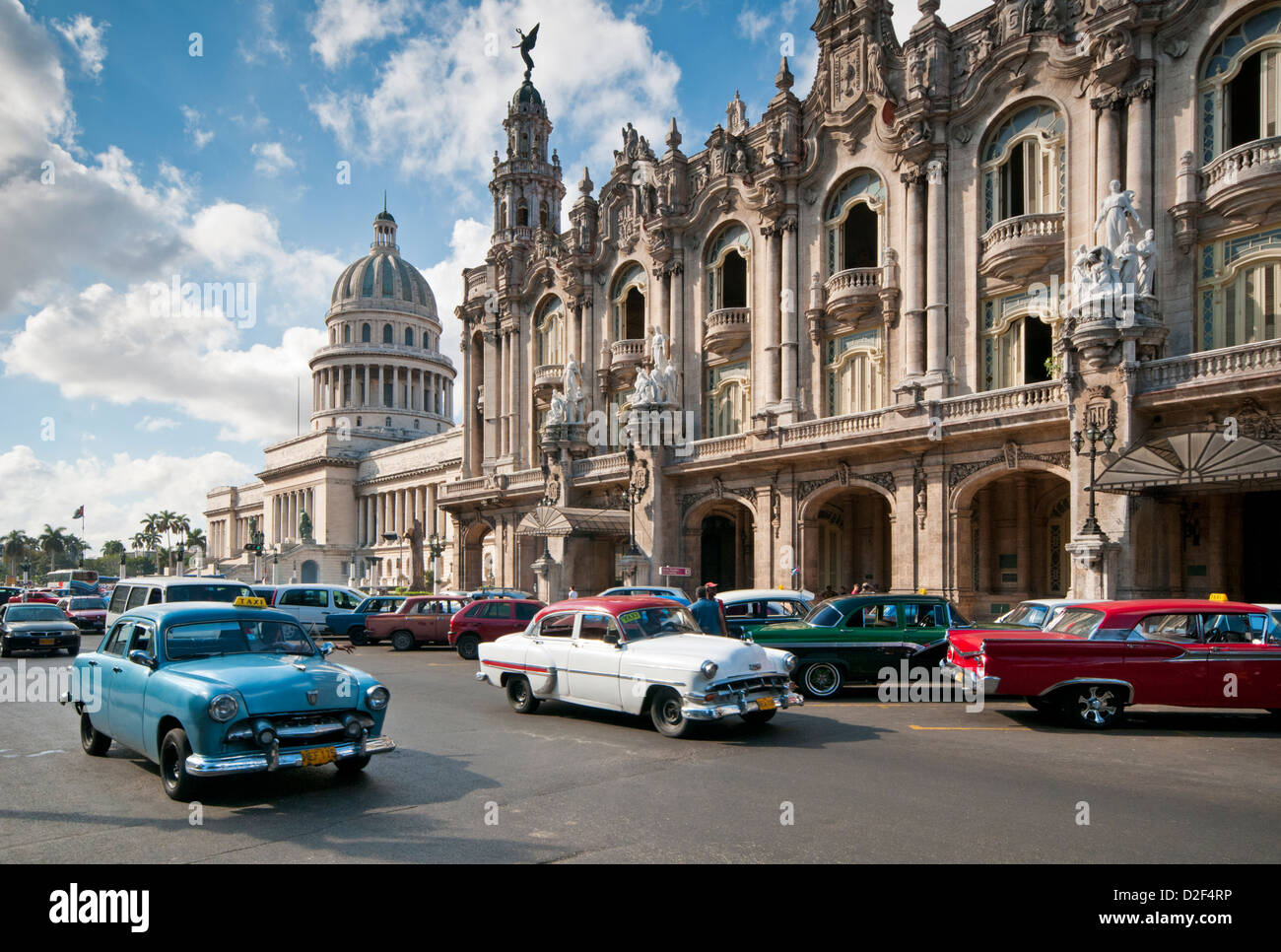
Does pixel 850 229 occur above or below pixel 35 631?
above

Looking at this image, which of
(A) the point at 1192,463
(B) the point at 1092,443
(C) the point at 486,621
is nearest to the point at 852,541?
(B) the point at 1092,443

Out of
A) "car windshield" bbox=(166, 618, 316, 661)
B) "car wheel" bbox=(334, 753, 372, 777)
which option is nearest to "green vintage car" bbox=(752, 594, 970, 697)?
"car wheel" bbox=(334, 753, 372, 777)

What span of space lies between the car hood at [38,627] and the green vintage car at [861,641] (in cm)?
1976

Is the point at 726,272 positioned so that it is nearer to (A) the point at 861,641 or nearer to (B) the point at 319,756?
(A) the point at 861,641

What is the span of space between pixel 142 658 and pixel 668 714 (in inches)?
230

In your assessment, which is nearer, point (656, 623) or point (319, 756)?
point (319, 756)

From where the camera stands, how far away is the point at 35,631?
24234mm

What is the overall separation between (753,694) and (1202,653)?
5.79 meters

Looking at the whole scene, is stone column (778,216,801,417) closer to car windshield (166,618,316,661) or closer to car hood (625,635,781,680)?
car hood (625,635,781,680)

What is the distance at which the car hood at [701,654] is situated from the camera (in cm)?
1120

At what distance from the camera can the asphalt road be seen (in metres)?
6.79

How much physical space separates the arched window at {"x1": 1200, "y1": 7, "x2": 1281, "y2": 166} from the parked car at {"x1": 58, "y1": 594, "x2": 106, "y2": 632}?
38.1 metres

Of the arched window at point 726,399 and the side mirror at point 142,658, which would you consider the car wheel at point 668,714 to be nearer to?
the side mirror at point 142,658
